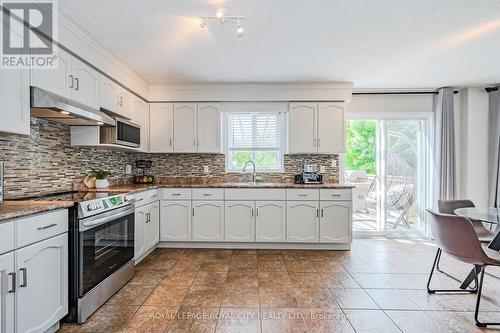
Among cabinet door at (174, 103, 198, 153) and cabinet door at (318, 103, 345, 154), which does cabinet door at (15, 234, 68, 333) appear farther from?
cabinet door at (318, 103, 345, 154)

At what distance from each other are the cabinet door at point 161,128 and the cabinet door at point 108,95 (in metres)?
0.91

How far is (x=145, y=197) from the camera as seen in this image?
3.38m

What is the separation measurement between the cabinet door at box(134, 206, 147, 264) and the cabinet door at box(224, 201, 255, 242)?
1087 millimetres

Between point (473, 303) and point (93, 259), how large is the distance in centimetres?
319

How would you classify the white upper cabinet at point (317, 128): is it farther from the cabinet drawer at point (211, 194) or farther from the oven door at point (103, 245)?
the oven door at point (103, 245)

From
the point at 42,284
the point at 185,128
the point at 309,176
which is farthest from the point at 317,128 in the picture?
the point at 42,284

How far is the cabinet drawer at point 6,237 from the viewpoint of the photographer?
1.49 metres

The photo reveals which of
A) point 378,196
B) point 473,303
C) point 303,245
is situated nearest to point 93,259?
point 303,245

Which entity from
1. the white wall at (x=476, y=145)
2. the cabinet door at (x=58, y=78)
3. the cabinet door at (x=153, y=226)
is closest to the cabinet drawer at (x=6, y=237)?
the cabinet door at (x=58, y=78)

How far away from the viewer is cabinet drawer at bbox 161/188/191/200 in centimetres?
390

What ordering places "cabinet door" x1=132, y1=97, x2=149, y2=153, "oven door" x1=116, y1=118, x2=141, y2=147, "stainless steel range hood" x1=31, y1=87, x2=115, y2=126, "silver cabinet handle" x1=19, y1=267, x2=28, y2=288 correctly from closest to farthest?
"silver cabinet handle" x1=19, y1=267, x2=28, y2=288, "stainless steel range hood" x1=31, y1=87, x2=115, y2=126, "oven door" x1=116, y1=118, x2=141, y2=147, "cabinet door" x1=132, y1=97, x2=149, y2=153

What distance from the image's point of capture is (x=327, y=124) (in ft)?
13.5

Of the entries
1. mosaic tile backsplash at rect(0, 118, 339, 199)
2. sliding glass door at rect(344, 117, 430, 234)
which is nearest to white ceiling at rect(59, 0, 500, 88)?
sliding glass door at rect(344, 117, 430, 234)

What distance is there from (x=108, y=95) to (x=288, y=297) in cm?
282
